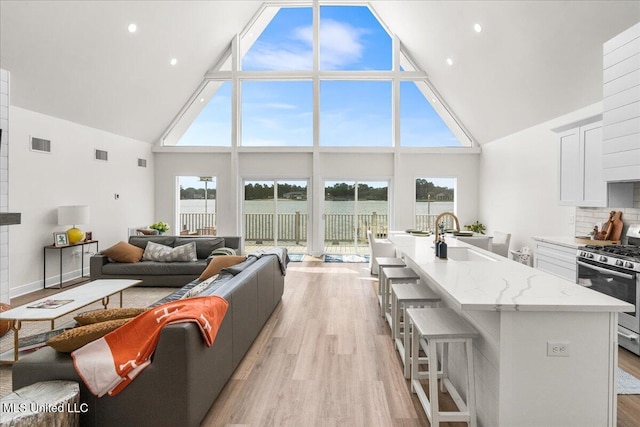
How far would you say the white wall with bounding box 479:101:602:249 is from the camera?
5516mm

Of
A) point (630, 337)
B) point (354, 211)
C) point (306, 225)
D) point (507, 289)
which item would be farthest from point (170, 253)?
point (630, 337)

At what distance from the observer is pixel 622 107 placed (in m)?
3.46

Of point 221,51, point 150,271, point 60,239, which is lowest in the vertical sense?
point 150,271

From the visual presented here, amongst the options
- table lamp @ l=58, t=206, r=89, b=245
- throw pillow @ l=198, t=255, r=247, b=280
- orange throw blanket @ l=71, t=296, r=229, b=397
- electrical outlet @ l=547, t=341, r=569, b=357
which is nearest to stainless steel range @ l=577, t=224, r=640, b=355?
electrical outlet @ l=547, t=341, r=569, b=357

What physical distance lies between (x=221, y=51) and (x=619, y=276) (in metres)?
8.64

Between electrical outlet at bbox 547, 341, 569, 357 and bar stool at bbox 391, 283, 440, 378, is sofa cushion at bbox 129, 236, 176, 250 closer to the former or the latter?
bar stool at bbox 391, 283, 440, 378

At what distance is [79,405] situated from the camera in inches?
73.4

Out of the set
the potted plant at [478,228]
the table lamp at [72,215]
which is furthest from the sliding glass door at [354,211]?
the table lamp at [72,215]

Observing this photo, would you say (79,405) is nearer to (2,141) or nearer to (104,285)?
(104,285)

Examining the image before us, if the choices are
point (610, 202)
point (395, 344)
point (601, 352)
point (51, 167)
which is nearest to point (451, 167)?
point (610, 202)

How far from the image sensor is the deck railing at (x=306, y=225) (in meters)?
8.84

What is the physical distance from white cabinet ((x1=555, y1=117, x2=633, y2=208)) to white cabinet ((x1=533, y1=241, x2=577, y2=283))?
2.17 feet

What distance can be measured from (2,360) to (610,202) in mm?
6128

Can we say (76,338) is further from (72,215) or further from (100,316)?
(72,215)
